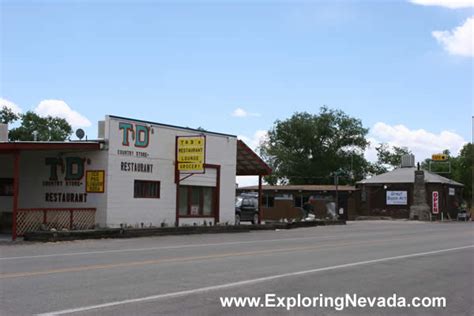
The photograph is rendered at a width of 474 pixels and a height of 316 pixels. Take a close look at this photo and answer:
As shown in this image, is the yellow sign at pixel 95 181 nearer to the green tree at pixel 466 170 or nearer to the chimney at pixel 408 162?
the chimney at pixel 408 162

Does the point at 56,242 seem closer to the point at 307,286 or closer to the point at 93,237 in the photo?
the point at 93,237

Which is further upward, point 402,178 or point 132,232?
point 402,178

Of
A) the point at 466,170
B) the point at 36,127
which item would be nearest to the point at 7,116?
the point at 36,127

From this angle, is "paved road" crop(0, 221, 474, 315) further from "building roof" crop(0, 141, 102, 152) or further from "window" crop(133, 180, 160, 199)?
"window" crop(133, 180, 160, 199)

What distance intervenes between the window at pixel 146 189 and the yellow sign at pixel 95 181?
6.28ft

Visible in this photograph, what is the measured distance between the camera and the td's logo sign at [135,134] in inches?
1056

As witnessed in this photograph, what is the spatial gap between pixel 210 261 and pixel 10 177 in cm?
1632

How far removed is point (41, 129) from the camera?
7050 cm

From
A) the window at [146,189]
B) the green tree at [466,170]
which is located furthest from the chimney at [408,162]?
the window at [146,189]

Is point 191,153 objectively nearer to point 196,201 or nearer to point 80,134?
point 196,201

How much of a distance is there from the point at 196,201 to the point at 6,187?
30.2ft

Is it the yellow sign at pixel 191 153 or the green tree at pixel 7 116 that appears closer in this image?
the yellow sign at pixel 191 153

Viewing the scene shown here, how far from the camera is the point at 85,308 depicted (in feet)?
27.7

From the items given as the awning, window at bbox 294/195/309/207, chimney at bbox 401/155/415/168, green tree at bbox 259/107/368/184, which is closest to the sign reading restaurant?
the awning
